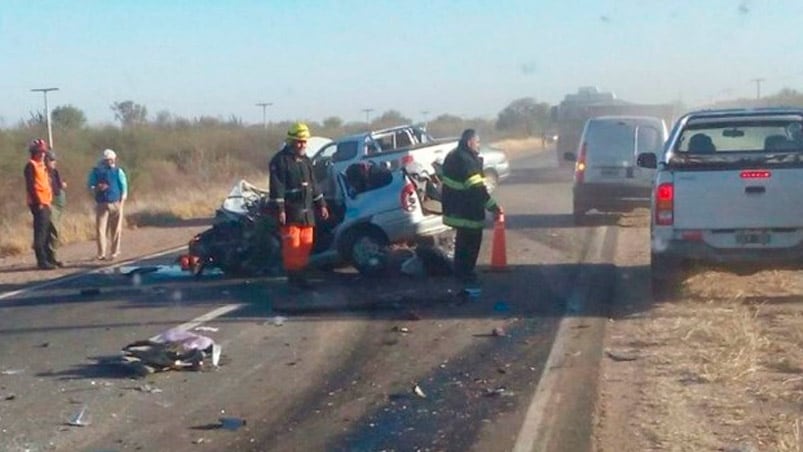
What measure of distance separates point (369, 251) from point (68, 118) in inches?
2498

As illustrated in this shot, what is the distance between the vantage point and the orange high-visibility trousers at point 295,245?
1512 centimetres

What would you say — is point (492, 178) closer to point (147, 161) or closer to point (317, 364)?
point (317, 364)

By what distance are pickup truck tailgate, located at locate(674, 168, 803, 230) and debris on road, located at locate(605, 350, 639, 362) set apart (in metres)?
2.64

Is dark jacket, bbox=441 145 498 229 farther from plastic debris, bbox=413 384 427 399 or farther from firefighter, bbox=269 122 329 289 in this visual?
plastic debris, bbox=413 384 427 399

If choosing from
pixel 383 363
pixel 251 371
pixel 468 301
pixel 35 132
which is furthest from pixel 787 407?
pixel 35 132

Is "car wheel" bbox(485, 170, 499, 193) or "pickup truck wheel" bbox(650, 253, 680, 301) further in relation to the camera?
"car wheel" bbox(485, 170, 499, 193)

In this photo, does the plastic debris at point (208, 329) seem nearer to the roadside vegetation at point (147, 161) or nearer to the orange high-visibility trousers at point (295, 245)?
the orange high-visibility trousers at point (295, 245)

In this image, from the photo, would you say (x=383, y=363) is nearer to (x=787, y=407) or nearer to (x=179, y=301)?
(x=787, y=407)

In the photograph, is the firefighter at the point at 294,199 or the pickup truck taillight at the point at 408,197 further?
the pickup truck taillight at the point at 408,197

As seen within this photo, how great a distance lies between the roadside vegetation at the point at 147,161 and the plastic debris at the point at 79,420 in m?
15.0

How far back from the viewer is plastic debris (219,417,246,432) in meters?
8.76

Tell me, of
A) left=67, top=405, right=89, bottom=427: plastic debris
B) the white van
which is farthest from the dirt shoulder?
the white van

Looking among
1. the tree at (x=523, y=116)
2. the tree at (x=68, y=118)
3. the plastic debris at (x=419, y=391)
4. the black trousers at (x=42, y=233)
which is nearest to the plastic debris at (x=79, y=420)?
the plastic debris at (x=419, y=391)

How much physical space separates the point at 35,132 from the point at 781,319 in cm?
5022
